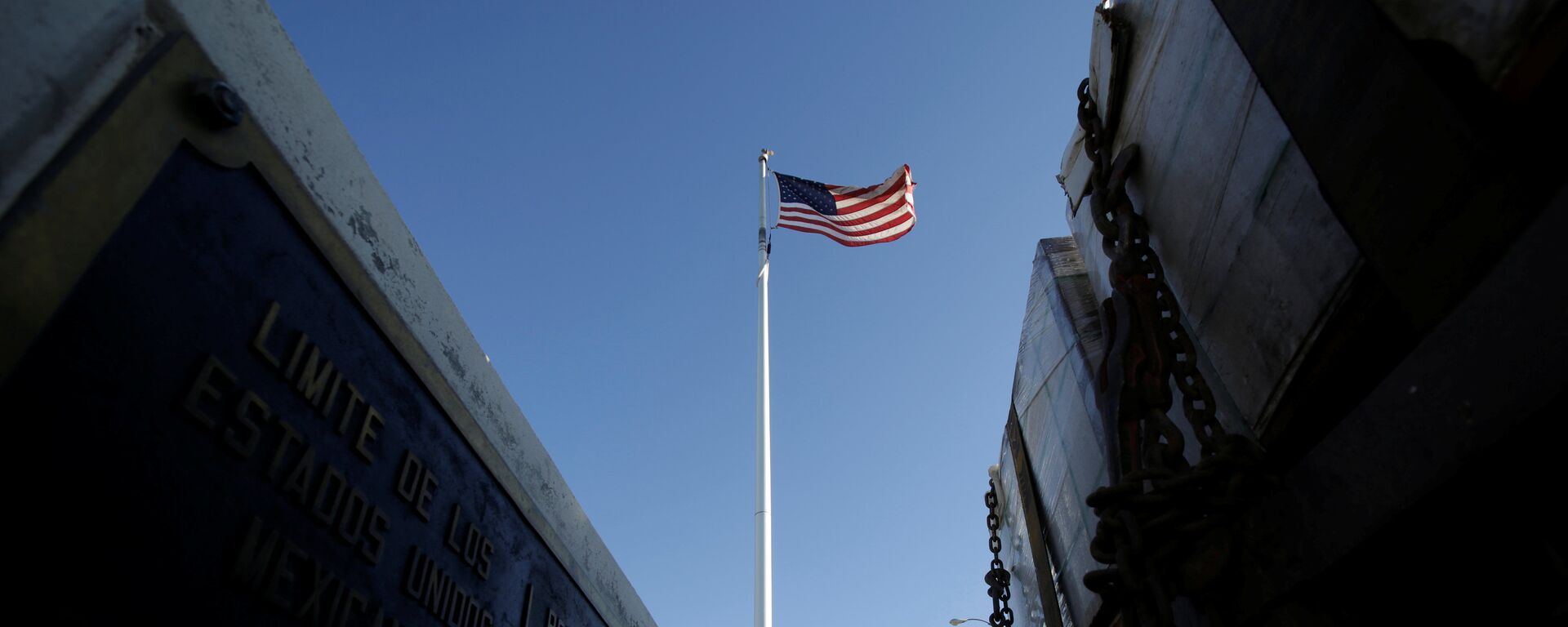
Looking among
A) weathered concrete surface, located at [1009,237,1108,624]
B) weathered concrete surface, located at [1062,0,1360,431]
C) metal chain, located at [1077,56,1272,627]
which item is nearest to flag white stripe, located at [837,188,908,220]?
weathered concrete surface, located at [1009,237,1108,624]

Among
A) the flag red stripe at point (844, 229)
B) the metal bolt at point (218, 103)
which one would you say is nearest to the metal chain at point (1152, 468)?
the metal bolt at point (218, 103)

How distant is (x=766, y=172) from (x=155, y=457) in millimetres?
12182

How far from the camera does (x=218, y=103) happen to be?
7.45 ft

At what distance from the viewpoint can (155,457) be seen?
2.03 m

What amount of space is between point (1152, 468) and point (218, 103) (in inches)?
115

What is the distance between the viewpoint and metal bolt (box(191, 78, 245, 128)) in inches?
87.8

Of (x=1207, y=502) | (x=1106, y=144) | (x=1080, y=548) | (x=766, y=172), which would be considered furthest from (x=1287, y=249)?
(x=766, y=172)

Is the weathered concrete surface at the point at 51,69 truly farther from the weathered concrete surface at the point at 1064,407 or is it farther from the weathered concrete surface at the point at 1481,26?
the weathered concrete surface at the point at 1064,407

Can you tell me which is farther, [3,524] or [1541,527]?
[1541,527]

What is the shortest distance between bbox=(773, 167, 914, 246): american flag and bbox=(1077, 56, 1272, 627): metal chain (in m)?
7.59

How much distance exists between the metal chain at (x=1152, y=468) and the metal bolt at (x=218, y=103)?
274 cm

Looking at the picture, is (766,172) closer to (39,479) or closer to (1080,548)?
(1080,548)

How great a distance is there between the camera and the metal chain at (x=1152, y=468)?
2.56 metres

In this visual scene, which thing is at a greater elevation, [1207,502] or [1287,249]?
[1287,249]
